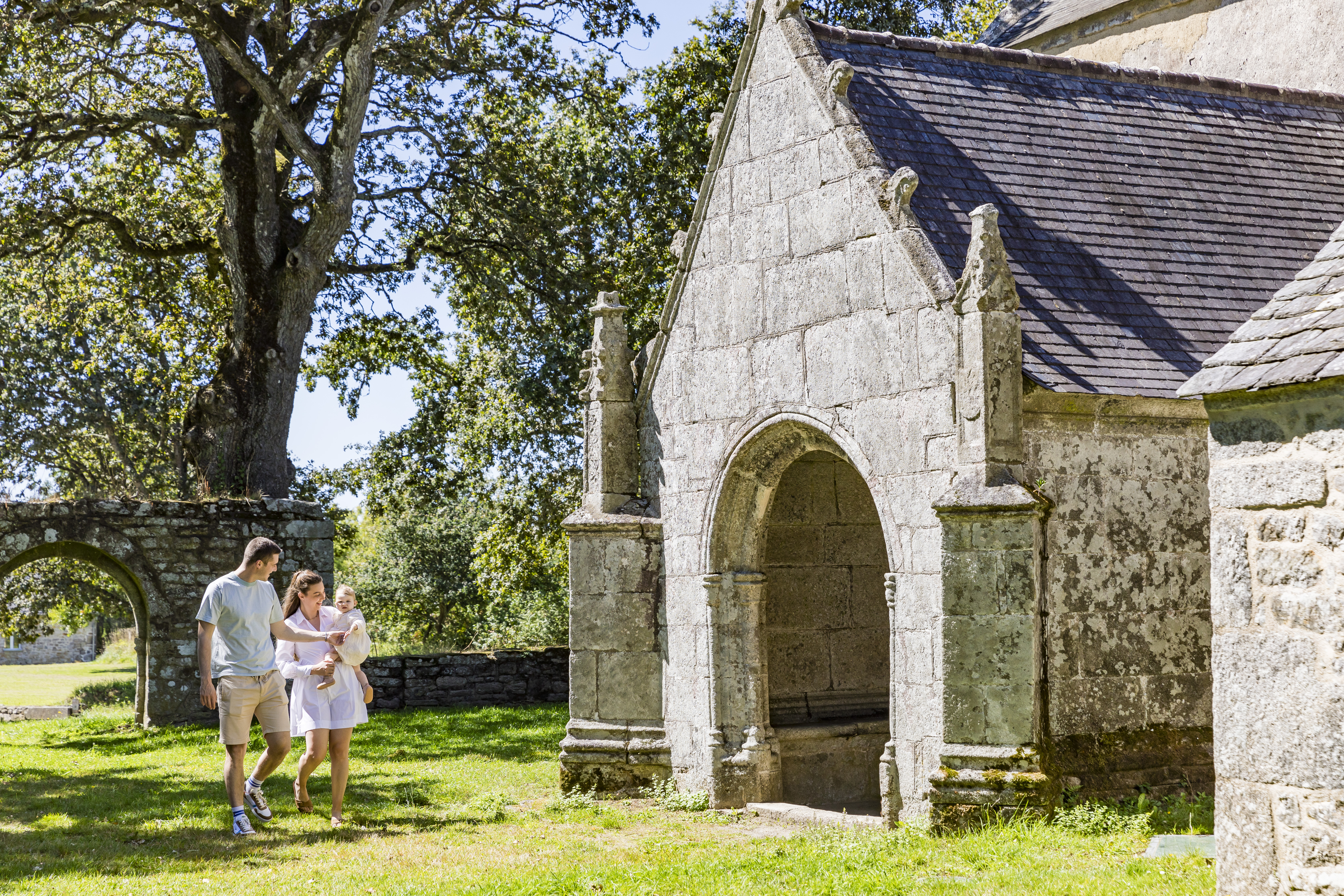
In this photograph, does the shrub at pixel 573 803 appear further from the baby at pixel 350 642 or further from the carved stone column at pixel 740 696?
the baby at pixel 350 642

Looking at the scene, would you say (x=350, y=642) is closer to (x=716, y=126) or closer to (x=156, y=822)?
(x=156, y=822)

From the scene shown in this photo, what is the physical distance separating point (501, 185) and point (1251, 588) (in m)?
13.6

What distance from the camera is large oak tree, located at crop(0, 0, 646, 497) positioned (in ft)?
47.2

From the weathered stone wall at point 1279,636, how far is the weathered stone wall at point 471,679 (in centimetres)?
1115

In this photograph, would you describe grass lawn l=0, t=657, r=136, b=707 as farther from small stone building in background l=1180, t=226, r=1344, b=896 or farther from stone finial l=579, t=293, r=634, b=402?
small stone building in background l=1180, t=226, r=1344, b=896

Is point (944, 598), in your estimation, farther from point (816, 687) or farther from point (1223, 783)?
point (816, 687)

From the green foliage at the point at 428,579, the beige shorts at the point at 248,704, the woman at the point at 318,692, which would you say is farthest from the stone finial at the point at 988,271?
the green foliage at the point at 428,579

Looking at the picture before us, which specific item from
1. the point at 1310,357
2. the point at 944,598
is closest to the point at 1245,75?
the point at 944,598

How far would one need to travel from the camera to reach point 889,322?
746 centimetres

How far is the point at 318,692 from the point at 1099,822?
14.1 feet

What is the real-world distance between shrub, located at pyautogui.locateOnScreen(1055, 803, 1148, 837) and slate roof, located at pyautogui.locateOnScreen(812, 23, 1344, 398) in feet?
7.28

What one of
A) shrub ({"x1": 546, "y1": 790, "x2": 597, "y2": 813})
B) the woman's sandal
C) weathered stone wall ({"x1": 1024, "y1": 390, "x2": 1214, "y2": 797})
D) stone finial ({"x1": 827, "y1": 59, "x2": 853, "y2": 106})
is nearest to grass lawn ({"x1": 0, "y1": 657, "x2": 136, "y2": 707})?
the woman's sandal

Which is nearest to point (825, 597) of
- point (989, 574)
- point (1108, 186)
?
point (989, 574)

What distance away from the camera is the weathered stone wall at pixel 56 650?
40.3m
